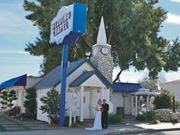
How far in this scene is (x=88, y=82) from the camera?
1767 cm

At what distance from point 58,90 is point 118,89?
399 inches

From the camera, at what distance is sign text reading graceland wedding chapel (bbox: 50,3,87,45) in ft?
50.8

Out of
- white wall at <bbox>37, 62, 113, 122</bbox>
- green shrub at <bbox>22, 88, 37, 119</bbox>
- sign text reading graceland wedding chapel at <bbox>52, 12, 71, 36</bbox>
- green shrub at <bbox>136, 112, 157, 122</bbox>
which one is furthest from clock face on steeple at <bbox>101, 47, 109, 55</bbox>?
green shrub at <bbox>22, 88, 37, 119</bbox>

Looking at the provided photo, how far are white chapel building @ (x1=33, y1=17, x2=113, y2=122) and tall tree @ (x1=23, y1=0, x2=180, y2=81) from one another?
6.60 metres

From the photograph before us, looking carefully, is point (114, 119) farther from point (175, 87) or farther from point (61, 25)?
point (175, 87)

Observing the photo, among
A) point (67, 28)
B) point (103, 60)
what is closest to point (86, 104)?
point (103, 60)

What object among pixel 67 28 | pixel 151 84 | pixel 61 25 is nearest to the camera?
pixel 67 28

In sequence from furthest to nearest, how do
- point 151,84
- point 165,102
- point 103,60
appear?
point 151,84
point 165,102
point 103,60

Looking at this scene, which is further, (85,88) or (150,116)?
(150,116)

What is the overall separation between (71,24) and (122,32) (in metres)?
16.0

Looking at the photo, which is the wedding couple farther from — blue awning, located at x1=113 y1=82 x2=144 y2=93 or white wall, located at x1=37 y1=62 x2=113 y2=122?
blue awning, located at x1=113 y1=82 x2=144 y2=93

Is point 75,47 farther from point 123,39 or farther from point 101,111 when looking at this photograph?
point 101,111

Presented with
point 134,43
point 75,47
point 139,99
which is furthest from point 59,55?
point 139,99

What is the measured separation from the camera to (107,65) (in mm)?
21297
